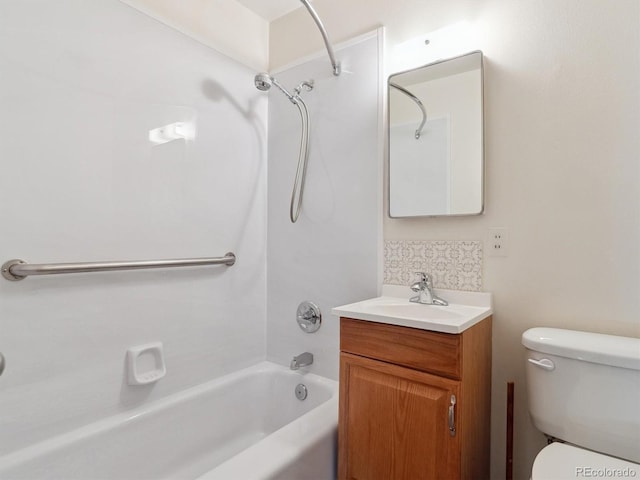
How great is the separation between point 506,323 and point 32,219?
1752 millimetres

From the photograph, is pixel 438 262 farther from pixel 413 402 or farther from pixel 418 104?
pixel 418 104

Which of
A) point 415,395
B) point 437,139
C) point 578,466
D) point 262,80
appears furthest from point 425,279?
point 262,80

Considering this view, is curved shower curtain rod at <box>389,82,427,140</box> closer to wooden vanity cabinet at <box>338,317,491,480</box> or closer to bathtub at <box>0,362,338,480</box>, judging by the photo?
wooden vanity cabinet at <box>338,317,491,480</box>

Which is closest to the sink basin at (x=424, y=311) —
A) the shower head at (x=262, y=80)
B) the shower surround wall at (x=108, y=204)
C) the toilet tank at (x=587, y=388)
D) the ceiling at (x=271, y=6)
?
the toilet tank at (x=587, y=388)

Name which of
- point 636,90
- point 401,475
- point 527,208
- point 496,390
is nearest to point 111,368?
point 401,475

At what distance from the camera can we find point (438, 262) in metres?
1.43

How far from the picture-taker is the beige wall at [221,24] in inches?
60.9

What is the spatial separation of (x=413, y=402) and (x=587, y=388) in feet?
1.64

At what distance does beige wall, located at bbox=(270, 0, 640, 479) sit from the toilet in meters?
0.17

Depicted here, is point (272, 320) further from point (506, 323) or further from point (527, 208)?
point (527, 208)

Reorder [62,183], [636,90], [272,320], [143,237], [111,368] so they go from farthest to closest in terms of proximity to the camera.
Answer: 1. [272,320]
2. [143,237]
3. [111,368]
4. [62,183]
5. [636,90]

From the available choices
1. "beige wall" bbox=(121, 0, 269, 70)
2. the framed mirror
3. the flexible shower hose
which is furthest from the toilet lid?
"beige wall" bbox=(121, 0, 269, 70)

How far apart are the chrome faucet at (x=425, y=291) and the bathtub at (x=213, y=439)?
1.88ft

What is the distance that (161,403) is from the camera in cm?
147
